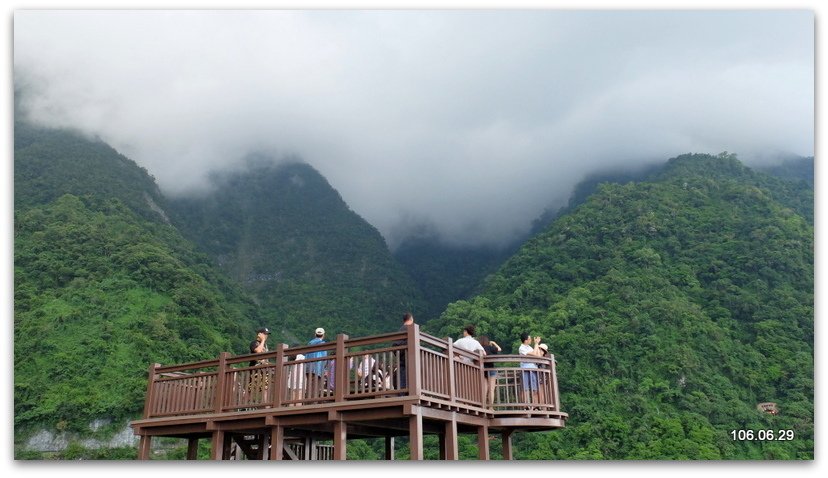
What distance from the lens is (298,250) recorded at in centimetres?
4619

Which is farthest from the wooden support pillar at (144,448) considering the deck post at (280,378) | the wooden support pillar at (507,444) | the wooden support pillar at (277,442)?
the wooden support pillar at (507,444)

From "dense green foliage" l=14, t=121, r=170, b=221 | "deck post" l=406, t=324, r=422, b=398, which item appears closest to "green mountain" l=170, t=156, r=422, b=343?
"dense green foliage" l=14, t=121, r=170, b=221

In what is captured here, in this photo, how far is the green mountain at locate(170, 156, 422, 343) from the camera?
38.2 metres

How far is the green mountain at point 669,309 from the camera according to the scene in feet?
63.4

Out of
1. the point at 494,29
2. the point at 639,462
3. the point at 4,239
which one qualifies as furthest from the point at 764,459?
the point at 4,239

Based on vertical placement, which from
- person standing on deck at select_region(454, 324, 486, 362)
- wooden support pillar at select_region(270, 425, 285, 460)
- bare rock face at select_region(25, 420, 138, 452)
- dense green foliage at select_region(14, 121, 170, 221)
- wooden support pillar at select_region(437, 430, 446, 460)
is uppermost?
dense green foliage at select_region(14, 121, 170, 221)

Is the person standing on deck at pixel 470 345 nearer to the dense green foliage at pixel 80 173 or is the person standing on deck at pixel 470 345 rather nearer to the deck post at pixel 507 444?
the deck post at pixel 507 444

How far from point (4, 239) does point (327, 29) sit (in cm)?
591

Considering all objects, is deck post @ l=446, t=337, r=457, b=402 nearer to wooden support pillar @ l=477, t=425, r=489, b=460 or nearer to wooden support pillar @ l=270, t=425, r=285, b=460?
wooden support pillar @ l=477, t=425, r=489, b=460

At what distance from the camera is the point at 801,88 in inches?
361

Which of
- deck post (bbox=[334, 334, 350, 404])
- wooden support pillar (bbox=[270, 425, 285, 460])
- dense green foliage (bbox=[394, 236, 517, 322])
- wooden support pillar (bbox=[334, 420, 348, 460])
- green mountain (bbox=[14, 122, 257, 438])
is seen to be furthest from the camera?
dense green foliage (bbox=[394, 236, 517, 322])

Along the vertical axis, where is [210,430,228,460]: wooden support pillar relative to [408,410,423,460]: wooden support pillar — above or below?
below

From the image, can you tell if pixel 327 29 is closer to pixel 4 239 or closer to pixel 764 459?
pixel 4 239

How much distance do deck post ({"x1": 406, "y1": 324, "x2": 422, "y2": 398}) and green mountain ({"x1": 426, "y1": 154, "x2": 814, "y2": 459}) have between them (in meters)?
7.79
